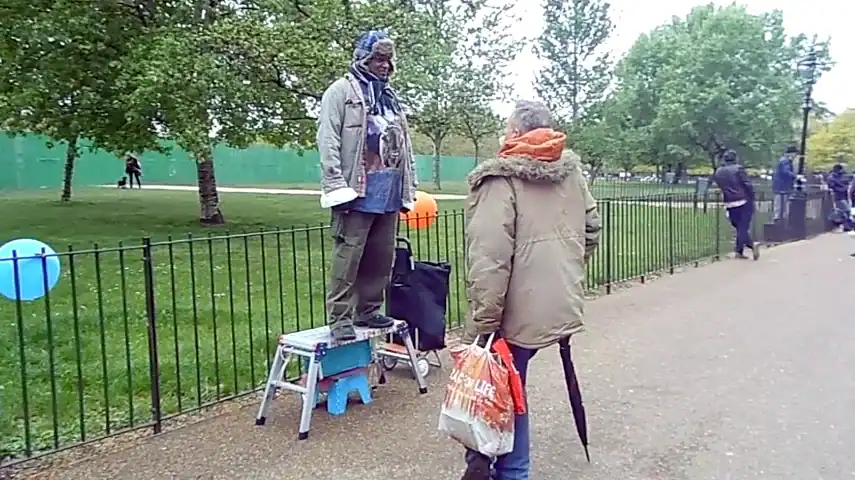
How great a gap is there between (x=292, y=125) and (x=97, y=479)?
12697 millimetres

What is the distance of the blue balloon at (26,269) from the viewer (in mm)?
4156

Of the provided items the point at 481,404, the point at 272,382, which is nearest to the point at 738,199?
the point at 272,382

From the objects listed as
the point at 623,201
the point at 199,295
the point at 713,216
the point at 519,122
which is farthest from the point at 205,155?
the point at 519,122

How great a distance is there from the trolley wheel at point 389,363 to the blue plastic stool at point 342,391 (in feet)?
2.02

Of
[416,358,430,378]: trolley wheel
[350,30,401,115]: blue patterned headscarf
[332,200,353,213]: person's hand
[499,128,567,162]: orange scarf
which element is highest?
→ [350,30,401,115]: blue patterned headscarf

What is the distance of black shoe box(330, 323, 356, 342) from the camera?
4.62 metres

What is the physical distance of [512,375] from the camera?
11.0ft

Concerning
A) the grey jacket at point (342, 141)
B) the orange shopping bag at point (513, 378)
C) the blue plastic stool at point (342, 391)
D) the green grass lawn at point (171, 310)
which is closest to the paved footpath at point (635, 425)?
the blue plastic stool at point (342, 391)

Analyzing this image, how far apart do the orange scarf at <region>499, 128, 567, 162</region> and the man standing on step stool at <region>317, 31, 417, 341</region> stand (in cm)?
124

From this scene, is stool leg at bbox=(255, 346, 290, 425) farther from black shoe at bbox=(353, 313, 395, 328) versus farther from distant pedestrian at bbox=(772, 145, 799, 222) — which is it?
distant pedestrian at bbox=(772, 145, 799, 222)

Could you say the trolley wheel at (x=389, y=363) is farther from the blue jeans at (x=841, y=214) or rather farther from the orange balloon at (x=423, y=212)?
the blue jeans at (x=841, y=214)

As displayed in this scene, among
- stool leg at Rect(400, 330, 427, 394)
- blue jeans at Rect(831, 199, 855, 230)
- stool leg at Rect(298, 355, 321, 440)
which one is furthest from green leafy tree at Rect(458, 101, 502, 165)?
stool leg at Rect(298, 355, 321, 440)

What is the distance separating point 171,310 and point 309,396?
151 inches

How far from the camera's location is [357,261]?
182 inches
